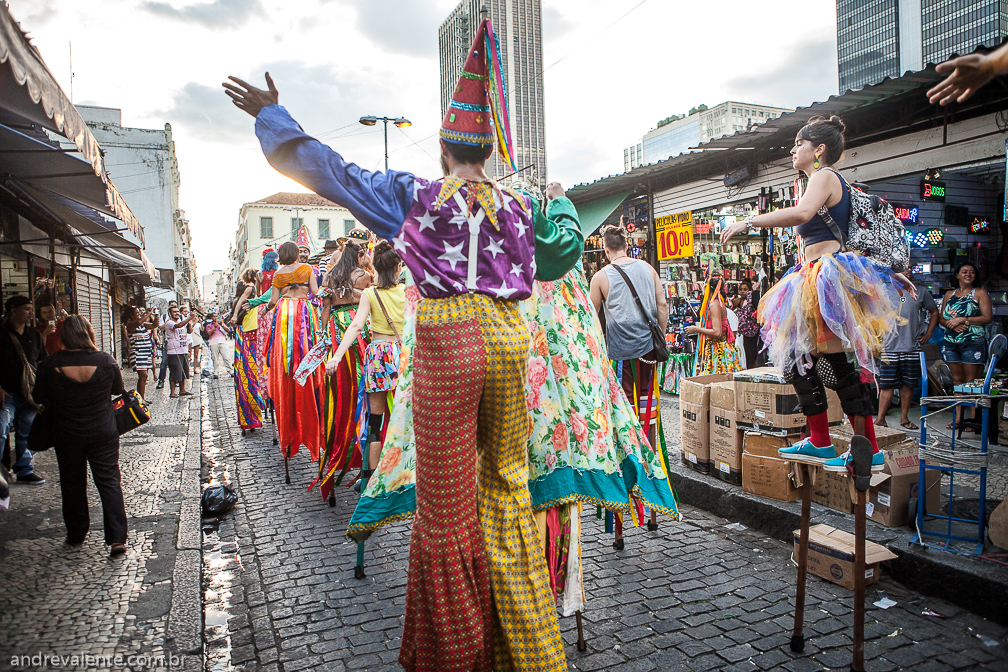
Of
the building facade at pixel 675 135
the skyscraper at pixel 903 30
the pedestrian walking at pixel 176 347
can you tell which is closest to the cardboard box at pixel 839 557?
the pedestrian walking at pixel 176 347

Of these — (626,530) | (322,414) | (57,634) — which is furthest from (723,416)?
(57,634)

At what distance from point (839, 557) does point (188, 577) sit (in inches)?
157

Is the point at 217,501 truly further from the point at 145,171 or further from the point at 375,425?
the point at 145,171

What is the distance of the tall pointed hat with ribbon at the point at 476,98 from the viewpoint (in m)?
2.16

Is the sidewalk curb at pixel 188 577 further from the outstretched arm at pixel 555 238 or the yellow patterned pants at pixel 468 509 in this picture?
the outstretched arm at pixel 555 238

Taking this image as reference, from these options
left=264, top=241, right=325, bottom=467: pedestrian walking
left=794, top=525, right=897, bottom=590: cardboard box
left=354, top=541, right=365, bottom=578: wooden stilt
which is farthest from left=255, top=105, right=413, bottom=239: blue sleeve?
left=264, top=241, right=325, bottom=467: pedestrian walking

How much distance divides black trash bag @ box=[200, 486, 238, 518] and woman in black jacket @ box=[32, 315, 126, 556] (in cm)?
92

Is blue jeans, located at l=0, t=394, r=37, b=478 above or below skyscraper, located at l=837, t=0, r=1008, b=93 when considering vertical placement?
below

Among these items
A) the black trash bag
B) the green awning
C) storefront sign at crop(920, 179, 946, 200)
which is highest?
the green awning

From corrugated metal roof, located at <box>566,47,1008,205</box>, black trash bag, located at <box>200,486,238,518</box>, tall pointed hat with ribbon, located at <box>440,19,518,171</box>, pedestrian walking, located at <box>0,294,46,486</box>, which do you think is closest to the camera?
tall pointed hat with ribbon, located at <box>440,19,518,171</box>

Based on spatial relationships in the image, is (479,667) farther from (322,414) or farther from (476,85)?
(322,414)

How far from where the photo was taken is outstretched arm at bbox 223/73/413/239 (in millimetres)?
2031

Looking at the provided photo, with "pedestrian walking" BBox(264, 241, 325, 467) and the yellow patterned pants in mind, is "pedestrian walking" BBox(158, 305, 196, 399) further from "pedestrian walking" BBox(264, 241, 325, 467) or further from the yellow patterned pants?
the yellow patterned pants

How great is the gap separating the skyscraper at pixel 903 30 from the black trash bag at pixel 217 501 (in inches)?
3199
